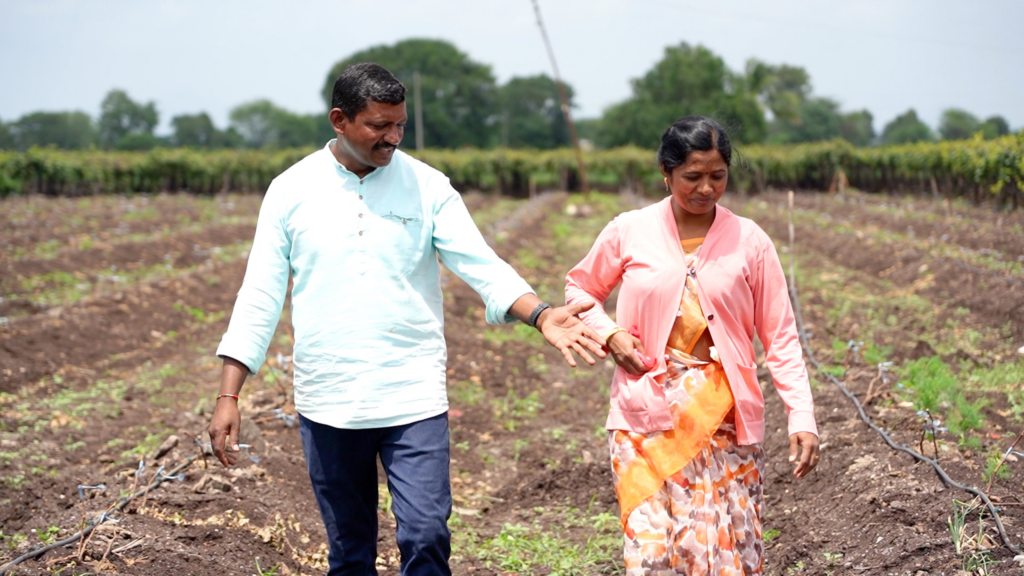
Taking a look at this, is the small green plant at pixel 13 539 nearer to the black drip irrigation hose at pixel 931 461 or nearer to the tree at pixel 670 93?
the black drip irrigation hose at pixel 931 461

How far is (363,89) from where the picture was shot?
2604 mm

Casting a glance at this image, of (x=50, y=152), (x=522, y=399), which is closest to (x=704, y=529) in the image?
(x=522, y=399)

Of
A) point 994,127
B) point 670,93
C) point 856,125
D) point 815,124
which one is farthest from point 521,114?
point 994,127

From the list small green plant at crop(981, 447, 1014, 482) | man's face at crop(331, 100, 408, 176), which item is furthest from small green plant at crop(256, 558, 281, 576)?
small green plant at crop(981, 447, 1014, 482)

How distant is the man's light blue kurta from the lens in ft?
8.55

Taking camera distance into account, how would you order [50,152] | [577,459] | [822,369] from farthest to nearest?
[50,152] → [822,369] → [577,459]

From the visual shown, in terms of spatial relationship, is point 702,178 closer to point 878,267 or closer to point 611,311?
point 611,311

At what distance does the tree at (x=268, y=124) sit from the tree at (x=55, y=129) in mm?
18590

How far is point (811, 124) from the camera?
3410 inches

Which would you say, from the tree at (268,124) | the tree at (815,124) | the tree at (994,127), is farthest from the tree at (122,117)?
the tree at (994,127)

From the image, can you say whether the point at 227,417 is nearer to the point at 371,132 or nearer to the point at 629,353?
the point at 371,132

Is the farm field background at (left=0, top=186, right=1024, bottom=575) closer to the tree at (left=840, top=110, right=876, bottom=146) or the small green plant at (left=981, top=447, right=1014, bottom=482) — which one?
the small green plant at (left=981, top=447, right=1014, bottom=482)

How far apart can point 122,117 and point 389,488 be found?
356 feet

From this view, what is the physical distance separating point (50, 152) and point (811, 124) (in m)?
72.2
